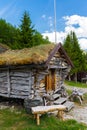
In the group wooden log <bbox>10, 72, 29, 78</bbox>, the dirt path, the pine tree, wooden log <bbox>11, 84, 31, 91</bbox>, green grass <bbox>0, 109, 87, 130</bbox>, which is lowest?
the dirt path

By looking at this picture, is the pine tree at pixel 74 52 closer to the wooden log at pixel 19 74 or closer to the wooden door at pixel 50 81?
the wooden door at pixel 50 81

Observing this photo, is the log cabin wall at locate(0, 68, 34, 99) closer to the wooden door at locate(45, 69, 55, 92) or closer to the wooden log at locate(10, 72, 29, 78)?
the wooden log at locate(10, 72, 29, 78)

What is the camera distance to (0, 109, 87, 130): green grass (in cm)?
1023

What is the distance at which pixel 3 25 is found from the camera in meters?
45.5

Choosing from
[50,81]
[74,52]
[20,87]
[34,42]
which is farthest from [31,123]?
[74,52]

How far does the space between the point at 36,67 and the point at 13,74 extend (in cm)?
177

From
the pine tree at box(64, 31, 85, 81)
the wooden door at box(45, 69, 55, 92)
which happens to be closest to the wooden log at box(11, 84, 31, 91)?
the wooden door at box(45, 69, 55, 92)

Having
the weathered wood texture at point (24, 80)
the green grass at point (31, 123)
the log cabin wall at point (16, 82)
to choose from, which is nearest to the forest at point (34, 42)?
the weathered wood texture at point (24, 80)

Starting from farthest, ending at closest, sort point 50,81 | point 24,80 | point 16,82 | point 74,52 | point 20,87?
point 74,52 < point 50,81 < point 16,82 < point 20,87 < point 24,80

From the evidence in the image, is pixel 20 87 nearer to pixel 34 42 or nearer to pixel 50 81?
pixel 50 81

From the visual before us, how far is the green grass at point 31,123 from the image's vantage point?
1023 centimetres

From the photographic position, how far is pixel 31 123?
10797mm

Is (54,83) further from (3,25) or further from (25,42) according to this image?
(3,25)

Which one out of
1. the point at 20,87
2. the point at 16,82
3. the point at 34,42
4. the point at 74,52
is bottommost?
the point at 20,87
